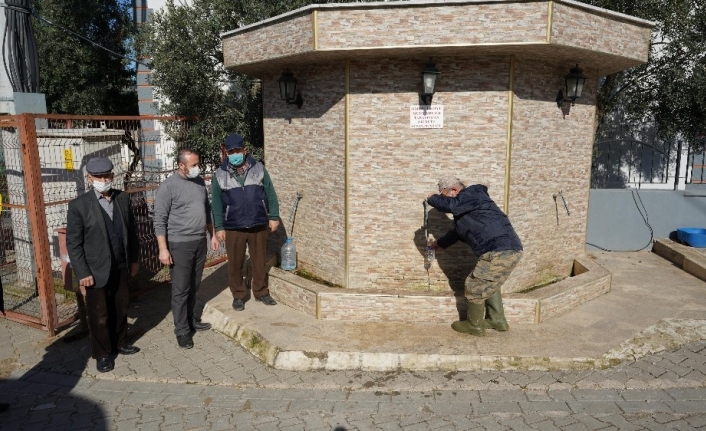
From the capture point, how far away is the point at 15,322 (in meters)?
6.99

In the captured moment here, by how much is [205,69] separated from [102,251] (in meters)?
5.76

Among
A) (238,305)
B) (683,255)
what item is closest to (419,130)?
(238,305)

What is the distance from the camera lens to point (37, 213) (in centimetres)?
624

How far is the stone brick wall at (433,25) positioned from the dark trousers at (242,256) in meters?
2.44

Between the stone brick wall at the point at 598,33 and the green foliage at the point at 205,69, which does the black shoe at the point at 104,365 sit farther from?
the stone brick wall at the point at 598,33

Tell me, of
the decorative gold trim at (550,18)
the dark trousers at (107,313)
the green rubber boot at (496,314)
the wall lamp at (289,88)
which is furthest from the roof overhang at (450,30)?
the dark trousers at (107,313)

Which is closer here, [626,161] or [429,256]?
[429,256]

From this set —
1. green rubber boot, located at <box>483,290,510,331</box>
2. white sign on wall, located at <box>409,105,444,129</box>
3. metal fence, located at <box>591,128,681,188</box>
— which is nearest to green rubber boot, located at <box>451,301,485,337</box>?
green rubber boot, located at <box>483,290,510,331</box>

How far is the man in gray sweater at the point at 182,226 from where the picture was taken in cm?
589

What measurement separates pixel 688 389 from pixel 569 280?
2181 mm

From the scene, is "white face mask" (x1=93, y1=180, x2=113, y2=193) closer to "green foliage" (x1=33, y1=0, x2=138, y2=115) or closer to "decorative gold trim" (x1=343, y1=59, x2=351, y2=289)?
"decorative gold trim" (x1=343, y1=59, x2=351, y2=289)

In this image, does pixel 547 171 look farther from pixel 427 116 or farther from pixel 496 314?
pixel 496 314

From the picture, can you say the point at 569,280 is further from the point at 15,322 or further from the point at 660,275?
the point at 15,322

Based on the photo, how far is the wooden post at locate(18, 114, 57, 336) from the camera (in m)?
6.12
